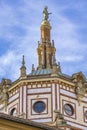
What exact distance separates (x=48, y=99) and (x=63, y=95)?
6.84 feet

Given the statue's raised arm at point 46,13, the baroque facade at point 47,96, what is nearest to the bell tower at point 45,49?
the statue's raised arm at point 46,13

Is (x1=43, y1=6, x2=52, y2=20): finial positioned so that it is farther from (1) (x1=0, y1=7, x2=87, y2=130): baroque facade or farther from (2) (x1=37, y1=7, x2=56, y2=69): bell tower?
(1) (x1=0, y1=7, x2=87, y2=130): baroque facade

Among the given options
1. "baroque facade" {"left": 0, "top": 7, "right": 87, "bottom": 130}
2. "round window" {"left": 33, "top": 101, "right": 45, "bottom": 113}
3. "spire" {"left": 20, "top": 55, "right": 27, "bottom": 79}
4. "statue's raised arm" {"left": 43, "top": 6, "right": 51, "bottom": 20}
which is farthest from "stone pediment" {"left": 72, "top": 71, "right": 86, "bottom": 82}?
"statue's raised arm" {"left": 43, "top": 6, "right": 51, "bottom": 20}

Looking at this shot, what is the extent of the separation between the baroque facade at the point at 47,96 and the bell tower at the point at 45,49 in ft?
9.16

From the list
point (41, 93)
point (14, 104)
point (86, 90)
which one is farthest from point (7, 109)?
point (86, 90)

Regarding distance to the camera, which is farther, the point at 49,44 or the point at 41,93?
the point at 49,44

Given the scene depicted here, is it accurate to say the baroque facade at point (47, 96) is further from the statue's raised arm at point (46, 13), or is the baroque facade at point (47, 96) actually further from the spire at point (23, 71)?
the statue's raised arm at point (46, 13)

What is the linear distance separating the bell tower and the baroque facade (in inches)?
110

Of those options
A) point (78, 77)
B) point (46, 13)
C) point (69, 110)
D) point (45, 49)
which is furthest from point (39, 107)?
point (46, 13)

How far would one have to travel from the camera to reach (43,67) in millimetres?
69625

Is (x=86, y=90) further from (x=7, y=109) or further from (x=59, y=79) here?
(x=7, y=109)

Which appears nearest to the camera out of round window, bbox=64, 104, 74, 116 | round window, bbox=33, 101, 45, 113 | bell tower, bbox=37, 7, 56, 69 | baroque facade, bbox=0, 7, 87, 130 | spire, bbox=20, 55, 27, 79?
baroque facade, bbox=0, 7, 87, 130

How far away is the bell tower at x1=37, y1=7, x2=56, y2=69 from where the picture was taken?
70562mm

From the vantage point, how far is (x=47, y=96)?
6338 cm
